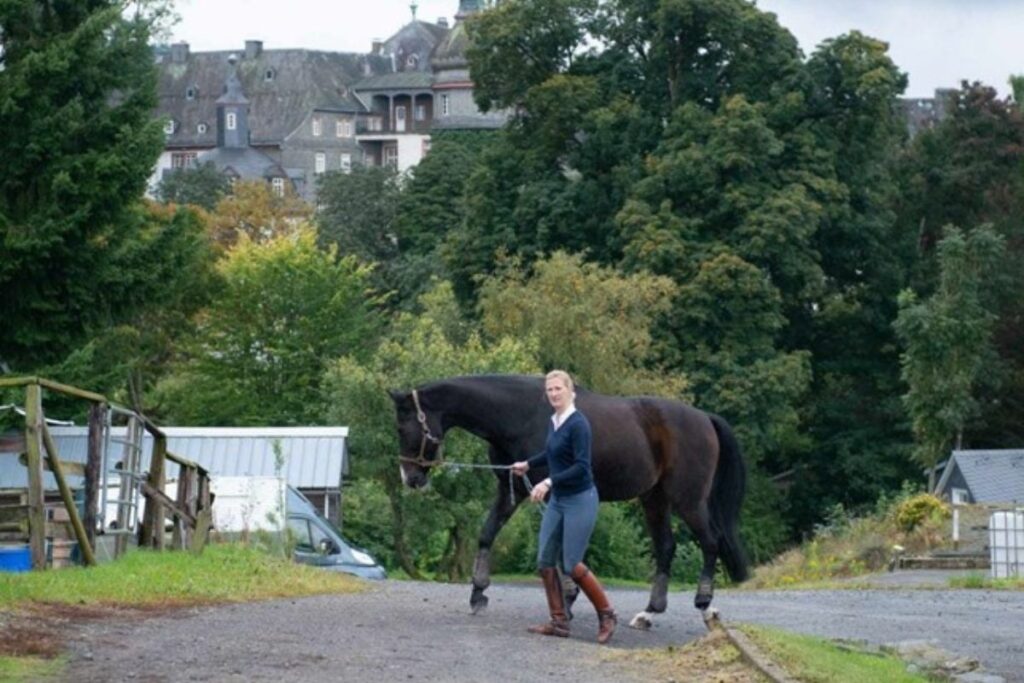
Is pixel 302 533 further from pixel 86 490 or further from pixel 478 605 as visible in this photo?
pixel 478 605

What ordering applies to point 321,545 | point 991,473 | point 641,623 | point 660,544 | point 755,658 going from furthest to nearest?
point 991,473
point 321,545
point 660,544
point 641,623
point 755,658

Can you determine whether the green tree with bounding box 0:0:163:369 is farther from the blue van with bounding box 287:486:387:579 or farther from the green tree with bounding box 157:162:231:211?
the green tree with bounding box 157:162:231:211

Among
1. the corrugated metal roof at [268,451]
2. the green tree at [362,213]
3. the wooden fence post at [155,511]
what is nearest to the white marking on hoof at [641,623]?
the wooden fence post at [155,511]

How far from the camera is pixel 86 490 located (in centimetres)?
2292

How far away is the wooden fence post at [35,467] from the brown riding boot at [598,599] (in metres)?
5.28

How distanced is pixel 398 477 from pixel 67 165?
35.3 ft

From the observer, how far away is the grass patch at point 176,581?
786 inches

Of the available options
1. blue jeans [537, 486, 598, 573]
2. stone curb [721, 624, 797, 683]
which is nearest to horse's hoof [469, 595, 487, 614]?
blue jeans [537, 486, 598, 573]

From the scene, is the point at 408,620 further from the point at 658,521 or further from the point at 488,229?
the point at 488,229

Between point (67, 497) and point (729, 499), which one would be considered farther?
point (729, 499)

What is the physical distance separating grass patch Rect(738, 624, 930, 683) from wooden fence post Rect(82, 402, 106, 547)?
7.10 metres

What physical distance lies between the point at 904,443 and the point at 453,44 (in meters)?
120

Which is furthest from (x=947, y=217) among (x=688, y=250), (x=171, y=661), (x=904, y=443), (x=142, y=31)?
(x=171, y=661)

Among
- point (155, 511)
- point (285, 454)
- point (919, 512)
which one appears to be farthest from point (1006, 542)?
point (285, 454)
